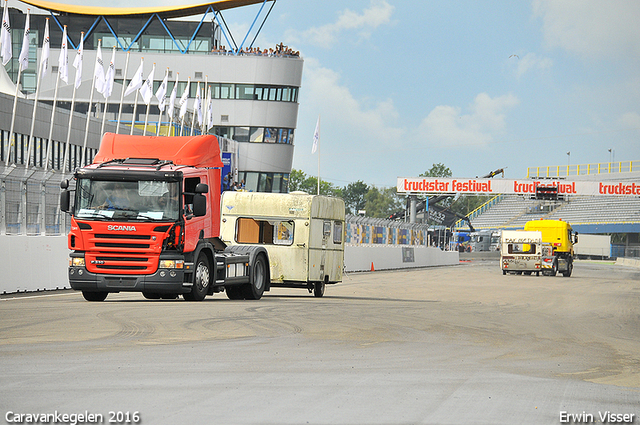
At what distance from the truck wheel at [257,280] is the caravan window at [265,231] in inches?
59.3

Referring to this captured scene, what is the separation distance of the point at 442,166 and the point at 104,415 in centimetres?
17496

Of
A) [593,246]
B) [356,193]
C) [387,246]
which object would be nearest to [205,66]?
[387,246]

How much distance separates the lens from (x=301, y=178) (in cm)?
15400

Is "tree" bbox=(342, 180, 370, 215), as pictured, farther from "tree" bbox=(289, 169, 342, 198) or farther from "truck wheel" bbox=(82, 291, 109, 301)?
"truck wheel" bbox=(82, 291, 109, 301)

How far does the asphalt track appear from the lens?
6.69 m

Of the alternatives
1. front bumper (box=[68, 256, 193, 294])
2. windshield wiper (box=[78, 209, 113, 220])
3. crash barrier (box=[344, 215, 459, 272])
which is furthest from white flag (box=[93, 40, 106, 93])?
front bumper (box=[68, 256, 193, 294])

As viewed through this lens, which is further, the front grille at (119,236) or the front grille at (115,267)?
the front grille at (115,267)

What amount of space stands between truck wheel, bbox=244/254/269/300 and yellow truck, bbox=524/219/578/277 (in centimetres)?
3162

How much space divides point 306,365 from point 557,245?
4467 centimetres

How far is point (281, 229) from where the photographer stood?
73.9 ft

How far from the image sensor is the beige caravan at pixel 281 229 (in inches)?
874

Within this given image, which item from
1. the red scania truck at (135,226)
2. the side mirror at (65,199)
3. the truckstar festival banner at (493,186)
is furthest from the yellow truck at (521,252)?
the side mirror at (65,199)

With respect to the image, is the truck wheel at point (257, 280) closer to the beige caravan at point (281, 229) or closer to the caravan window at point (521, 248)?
the beige caravan at point (281, 229)

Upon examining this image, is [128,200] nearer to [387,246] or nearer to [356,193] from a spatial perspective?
[387,246]
